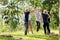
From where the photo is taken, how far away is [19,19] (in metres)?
1.97

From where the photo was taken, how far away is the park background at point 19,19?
195 centimetres

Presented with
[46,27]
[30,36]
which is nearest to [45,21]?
[46,27]

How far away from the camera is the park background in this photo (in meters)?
1.95

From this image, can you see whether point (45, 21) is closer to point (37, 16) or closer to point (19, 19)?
point (37, 16)

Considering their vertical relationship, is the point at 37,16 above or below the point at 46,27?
above

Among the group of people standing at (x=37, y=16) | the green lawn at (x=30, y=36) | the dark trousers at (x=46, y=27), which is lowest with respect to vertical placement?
the green lawn at (x=30, y=36)

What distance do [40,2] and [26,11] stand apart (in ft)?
0.58

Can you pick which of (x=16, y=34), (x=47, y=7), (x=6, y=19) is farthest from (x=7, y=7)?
(x=47, y=7)

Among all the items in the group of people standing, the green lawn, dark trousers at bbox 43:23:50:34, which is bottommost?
the green lawn

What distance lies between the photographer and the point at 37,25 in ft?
6.47

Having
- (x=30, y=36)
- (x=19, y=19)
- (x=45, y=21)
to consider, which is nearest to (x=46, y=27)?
(x=45, y=21)

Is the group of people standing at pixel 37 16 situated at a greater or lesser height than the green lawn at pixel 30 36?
greater

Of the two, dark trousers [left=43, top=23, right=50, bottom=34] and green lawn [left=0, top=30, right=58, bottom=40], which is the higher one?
dark trousers [left=43, top=23, right=50, bottom=34]

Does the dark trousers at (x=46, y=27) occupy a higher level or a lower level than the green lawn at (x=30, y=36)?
higher
